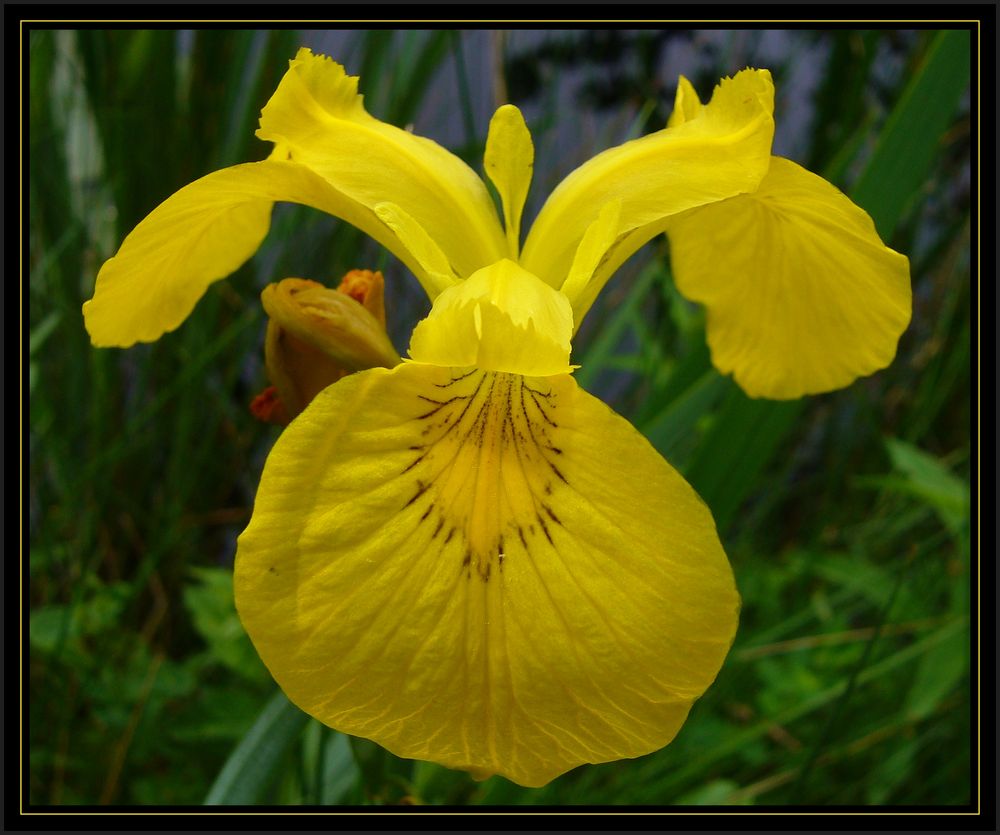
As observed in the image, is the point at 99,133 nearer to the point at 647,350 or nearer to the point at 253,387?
the point at 253,387

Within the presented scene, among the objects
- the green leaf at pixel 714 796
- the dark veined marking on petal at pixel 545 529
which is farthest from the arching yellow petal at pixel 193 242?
the green leaf at pixel 714 796

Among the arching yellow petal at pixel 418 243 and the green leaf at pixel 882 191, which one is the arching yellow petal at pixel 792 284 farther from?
the arching yellow petal at pixel 418 243

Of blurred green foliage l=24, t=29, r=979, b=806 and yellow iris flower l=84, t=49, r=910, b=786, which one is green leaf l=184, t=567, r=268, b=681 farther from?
yellow iris flower l=84, t=49, r=910, b=786

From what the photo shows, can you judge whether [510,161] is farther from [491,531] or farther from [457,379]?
[491,531]

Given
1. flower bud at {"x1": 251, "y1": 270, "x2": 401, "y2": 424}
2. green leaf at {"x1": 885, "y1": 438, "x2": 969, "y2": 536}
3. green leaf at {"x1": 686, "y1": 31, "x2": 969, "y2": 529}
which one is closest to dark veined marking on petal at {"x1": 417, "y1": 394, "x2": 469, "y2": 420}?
flower bud at {"x1": 251, "y1": 270, "x2": 401, "y2": 424}

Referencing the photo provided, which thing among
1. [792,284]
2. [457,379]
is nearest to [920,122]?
[792,284]

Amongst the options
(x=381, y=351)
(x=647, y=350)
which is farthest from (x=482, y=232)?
(x=647, y=350)
